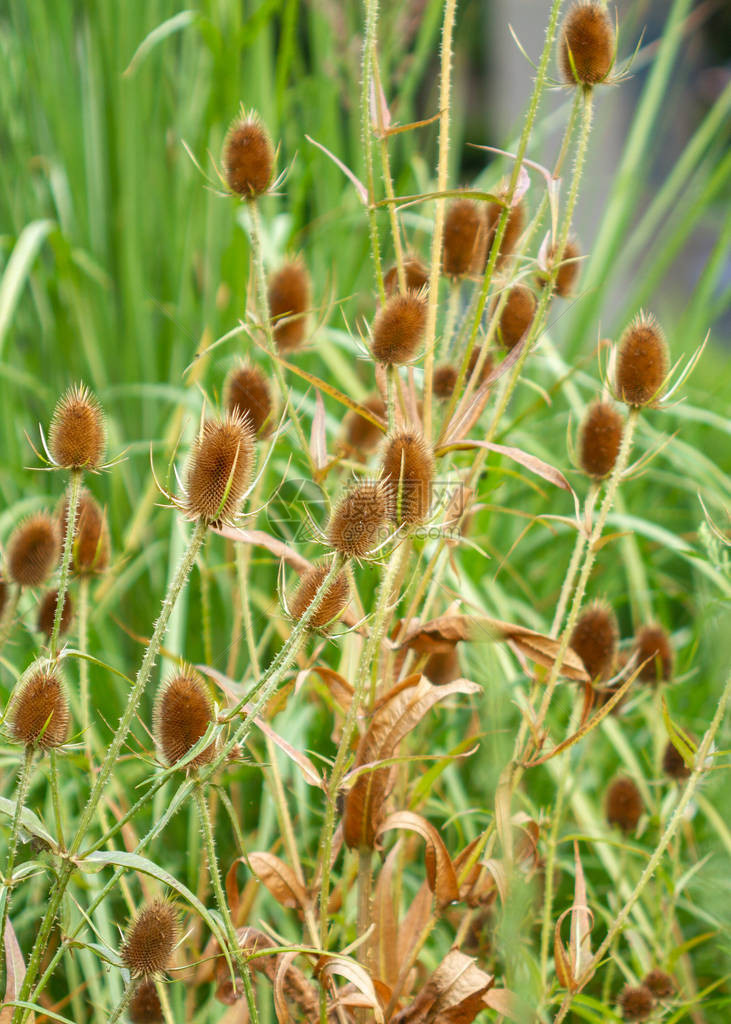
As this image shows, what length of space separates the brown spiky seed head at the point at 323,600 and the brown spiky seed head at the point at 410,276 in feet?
1.28

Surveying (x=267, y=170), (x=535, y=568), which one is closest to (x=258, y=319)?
(x=267, y=170)

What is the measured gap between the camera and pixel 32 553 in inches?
37.8

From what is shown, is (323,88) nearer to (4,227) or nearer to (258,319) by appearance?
(4,227)

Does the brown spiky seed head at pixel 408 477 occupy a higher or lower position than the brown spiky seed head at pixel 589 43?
lower

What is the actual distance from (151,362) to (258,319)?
1125mm

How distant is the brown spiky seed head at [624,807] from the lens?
1.25 meters

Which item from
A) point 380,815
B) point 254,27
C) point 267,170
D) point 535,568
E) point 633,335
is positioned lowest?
point 535,568

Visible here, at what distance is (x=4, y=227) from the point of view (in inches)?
95.2

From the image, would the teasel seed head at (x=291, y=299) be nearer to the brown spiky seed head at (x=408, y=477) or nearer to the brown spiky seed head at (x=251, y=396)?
the brown spiky seed head at (x=251, y=396)

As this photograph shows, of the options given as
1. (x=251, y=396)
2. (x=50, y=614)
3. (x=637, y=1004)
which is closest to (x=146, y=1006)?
(x=50, y=614)

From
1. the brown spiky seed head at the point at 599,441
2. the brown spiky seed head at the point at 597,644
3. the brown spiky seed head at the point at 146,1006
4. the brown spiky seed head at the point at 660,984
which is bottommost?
the brown spiky seed head at the point at 660,984

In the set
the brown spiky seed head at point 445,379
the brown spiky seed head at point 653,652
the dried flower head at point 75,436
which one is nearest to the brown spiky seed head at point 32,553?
the dried flower head at point 75,436

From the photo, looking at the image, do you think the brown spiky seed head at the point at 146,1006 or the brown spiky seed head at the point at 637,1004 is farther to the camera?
the brown spiky seed head at the point at 637,1004

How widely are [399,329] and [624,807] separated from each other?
678 millimetres
